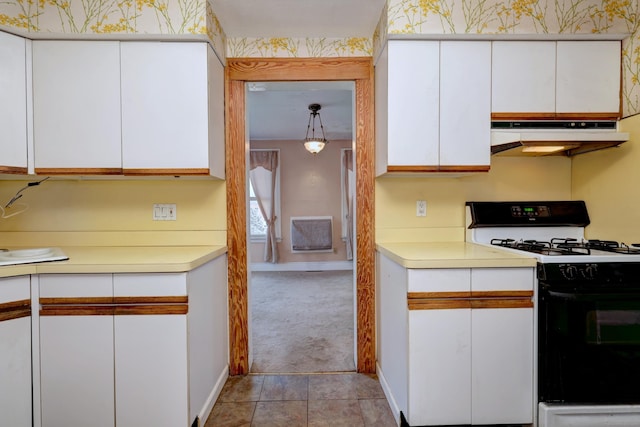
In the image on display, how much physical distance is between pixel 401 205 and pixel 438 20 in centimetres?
113

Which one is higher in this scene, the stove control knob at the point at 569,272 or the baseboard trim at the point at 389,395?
the stove control knob at the point at 569,272

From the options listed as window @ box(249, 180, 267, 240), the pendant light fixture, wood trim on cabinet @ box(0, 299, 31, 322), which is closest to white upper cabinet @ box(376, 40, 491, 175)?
wood trim on cabinet @ box(0, 299, 31, 322)

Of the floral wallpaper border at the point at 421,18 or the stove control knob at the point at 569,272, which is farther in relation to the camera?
the floral wallpaper border at the point at 421,18

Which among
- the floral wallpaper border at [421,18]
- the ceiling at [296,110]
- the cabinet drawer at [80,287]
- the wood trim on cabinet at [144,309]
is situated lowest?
the wood trim on cabinet at [144,309]

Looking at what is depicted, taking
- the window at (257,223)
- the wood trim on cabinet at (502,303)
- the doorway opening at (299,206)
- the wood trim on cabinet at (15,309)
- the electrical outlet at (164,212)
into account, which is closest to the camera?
the wood trim on cabinet at (15,309)

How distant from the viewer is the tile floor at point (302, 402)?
176cm

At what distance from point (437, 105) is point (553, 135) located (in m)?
0.66

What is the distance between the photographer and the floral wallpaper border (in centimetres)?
180

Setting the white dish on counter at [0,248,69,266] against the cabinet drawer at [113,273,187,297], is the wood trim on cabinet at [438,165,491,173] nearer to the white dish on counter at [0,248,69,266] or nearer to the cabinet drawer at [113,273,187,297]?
the cabinet drawer at [113,273,187,297]

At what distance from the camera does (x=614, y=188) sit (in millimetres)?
1890

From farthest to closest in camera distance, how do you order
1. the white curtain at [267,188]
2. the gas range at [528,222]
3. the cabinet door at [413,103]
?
the white curtain at [267,188]
the gas range at [528,222]
the cabinet door at [413,103]

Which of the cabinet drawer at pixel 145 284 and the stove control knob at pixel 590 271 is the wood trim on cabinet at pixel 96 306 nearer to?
the cabinet drawer at pixel 145 284

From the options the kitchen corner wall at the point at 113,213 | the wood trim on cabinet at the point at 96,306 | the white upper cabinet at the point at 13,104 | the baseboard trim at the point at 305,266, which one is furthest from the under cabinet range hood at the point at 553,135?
the baseboard trim at the point at 305,266

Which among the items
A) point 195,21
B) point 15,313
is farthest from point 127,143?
point 15,313
